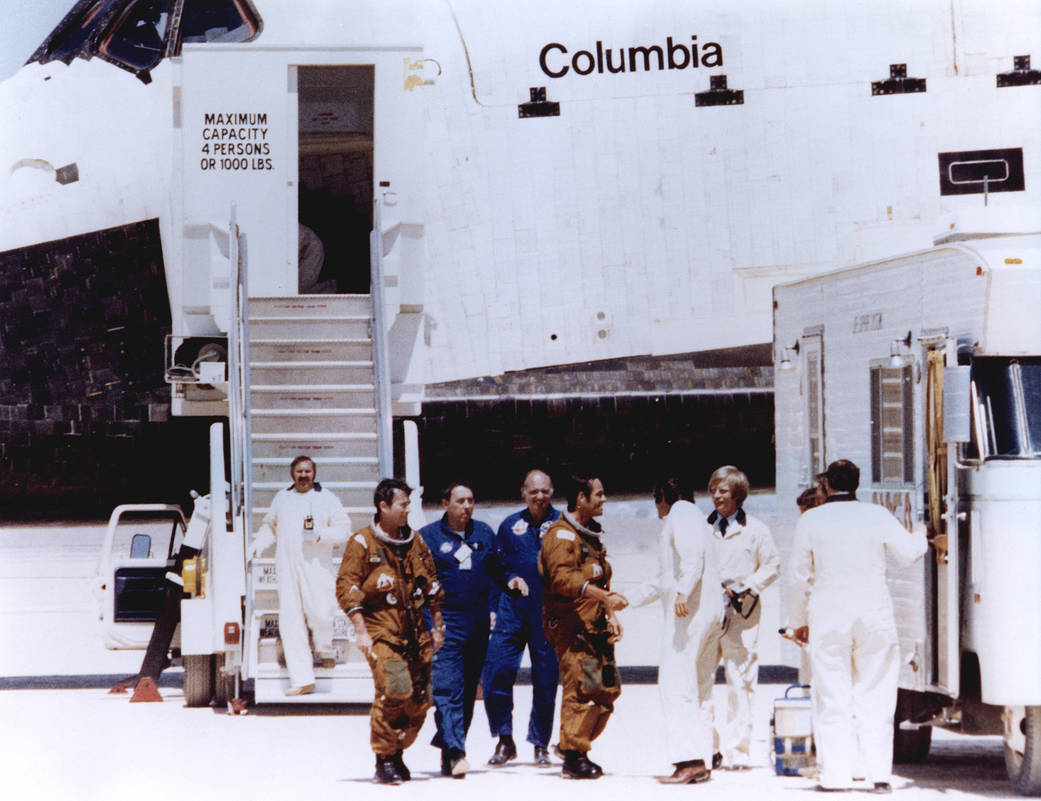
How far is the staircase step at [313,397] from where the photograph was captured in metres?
12.0

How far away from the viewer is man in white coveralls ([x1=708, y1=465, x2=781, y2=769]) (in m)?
8.31

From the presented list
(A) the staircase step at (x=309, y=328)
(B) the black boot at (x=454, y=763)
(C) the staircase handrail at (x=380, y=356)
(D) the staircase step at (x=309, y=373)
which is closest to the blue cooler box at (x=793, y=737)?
(B) the black boot at (x=454, y=763)

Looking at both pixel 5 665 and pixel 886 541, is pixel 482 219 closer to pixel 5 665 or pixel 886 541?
pixel 5 665

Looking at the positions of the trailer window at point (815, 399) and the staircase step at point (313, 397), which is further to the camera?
the staircase step at point (313, 397)

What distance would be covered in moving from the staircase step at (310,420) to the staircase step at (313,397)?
106 mm

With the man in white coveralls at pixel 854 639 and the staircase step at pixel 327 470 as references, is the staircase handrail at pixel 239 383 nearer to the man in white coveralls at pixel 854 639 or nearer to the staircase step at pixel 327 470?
the staircase step at pixel 327 470

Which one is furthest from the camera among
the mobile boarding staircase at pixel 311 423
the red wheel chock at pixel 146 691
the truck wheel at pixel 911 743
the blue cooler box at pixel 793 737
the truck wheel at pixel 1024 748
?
the red wheel chock at pixel 146 691

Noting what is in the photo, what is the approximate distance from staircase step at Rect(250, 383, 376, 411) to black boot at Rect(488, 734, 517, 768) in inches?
169

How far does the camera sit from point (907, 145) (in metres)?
14.7

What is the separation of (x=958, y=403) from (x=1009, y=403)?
0.37 m

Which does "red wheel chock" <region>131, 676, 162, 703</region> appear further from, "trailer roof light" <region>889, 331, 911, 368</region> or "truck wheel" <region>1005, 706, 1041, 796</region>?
"truck wheel" <region>1005, 706, 1041, 796</region>

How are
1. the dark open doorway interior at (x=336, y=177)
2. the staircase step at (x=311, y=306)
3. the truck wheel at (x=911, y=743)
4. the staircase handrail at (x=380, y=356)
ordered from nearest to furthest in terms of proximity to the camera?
1. the truck wheel at (x=911, y=743)
2. the staircase handrail at (x=380, y=356)
3. the staircase step at (x=311, y=306)
4. the dark open doorway interior at (x=336, y=177)

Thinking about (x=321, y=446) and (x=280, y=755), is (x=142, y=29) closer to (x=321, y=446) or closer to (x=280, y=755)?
(x=321, y=446)

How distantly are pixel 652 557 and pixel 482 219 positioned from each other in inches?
268
